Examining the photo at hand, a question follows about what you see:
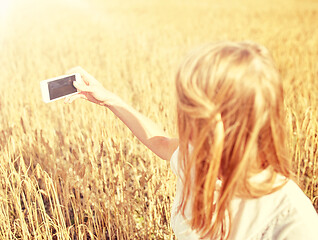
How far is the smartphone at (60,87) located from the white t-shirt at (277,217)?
2.28 feet

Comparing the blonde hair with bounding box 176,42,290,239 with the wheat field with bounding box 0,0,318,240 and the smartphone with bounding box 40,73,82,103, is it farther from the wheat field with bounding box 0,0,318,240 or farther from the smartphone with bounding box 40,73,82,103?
the smartphone with bounding box 40,73,82,103

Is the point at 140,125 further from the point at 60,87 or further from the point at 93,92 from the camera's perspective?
the point at 60,87

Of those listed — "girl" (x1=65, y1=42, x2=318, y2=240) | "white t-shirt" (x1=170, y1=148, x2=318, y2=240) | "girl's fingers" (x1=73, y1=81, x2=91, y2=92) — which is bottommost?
"white t-shirt" (x1=170, y1=148, x2=318, y2=240)

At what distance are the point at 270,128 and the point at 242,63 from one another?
0.16 m

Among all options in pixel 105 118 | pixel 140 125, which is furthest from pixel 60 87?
pixel 105 118

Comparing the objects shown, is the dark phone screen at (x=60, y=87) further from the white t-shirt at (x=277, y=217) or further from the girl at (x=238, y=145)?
the white t-shirt at (x=277, y=217)

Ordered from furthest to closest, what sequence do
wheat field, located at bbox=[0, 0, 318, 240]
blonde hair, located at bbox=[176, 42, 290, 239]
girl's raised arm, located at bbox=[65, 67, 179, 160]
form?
wheat field, located at bbox=[0, 0, 318, 240], girl's raised arm, located at bbox=[65, 67, 179, 160], blonde hair, located at bbox=[176, 42, 290, 239]

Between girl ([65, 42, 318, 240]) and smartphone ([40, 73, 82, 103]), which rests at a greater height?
smartphone ([40, 73, 82, 103])

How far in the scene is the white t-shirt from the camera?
70 cm

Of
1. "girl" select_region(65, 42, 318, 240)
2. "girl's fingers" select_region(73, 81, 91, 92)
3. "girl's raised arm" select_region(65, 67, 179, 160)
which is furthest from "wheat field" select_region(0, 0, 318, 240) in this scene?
"girl" select_region(65, 42, 318, 240)

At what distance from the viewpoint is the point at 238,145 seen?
2.30ft

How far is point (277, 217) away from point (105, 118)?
1557mm

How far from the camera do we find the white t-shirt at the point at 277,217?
70 centimetres

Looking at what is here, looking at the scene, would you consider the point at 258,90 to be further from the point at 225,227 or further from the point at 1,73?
the point at 1,73
